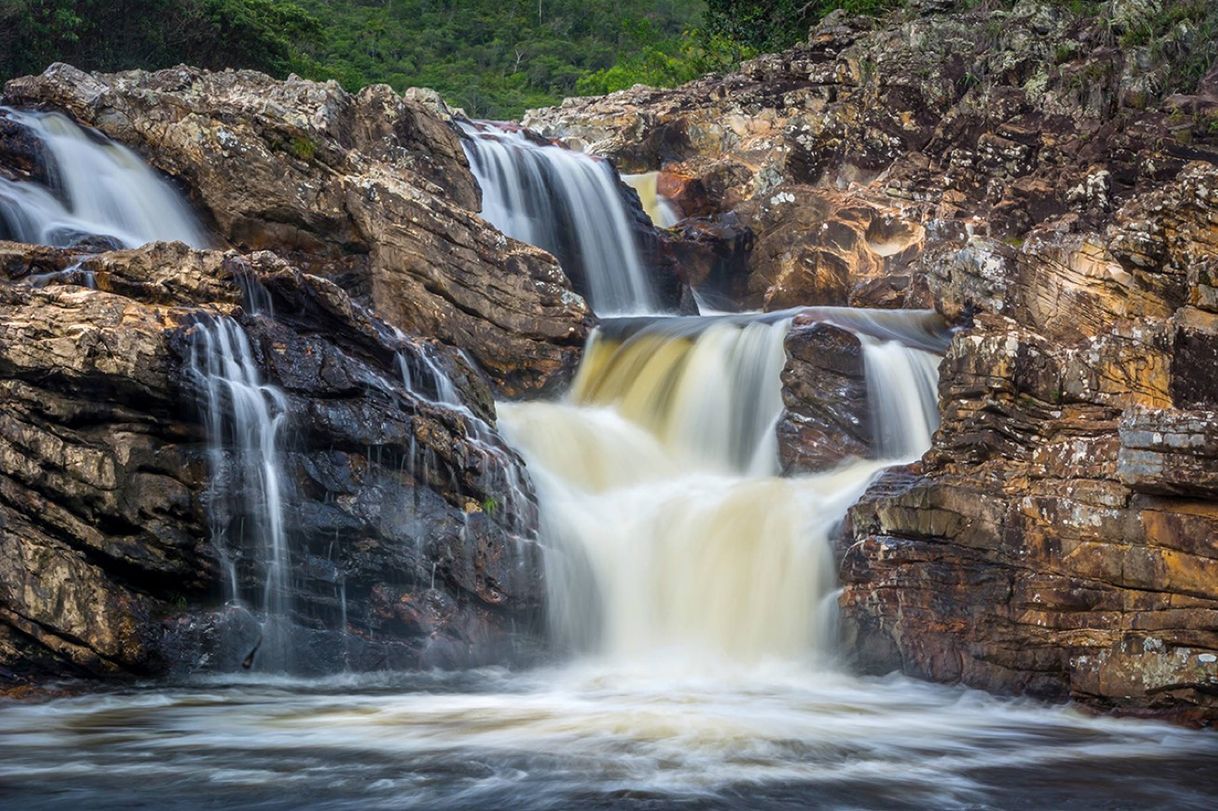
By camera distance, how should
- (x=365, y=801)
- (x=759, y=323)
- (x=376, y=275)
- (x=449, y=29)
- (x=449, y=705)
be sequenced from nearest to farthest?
(x=365, y=801)
(x=449, y=705)
(x=376, y=275)
(x=759, y=323)
(x=449, y=29)

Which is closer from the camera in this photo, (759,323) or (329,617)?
(329,617)

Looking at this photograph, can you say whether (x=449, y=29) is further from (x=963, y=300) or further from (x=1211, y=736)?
(x=1211, y=736)

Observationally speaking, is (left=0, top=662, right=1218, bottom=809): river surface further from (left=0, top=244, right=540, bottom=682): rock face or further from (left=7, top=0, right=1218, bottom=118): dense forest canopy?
(left=7, top=0, right=1218, bottom=118): dense forest canopy

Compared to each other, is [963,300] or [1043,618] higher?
[963,300]

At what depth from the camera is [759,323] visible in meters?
19.2

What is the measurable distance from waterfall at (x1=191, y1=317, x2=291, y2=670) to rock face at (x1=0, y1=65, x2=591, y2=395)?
5.30m

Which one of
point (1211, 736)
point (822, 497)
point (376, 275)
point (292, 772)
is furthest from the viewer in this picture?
point (376, 275)

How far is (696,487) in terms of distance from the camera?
53.8ft

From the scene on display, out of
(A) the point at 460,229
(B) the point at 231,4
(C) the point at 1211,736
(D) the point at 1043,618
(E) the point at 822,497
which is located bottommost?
(C) the point at 1211,736

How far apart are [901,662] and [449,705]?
483 centimetres

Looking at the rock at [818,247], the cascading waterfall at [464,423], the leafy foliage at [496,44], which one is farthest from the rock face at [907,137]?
the leafy foliage at [496,44]

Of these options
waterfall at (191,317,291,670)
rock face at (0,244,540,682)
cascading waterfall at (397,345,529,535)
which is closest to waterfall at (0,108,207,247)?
rock face at (0,244,540,682)

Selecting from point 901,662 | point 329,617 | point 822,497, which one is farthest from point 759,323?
point 329,617

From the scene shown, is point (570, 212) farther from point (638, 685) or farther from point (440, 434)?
point (638, 685)
